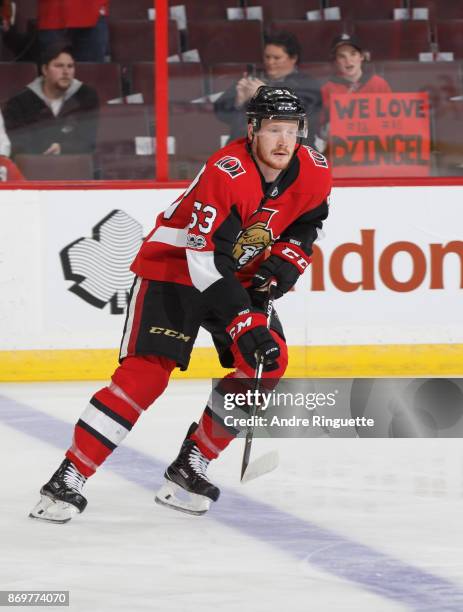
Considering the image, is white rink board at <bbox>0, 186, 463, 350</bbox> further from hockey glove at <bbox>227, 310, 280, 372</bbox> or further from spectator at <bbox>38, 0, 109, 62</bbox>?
hockey glove at <bbox>227, 310, 280, 372</bbox>

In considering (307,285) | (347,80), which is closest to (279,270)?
(307,285)

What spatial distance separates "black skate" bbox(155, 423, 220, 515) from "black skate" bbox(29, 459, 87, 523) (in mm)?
240

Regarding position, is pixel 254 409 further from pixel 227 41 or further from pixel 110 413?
pixel 227 41

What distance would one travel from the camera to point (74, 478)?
3094 millimetres

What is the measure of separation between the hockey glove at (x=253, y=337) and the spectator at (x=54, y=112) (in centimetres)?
209

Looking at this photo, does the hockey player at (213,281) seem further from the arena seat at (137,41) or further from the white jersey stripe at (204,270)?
the arena seat at (137,41)

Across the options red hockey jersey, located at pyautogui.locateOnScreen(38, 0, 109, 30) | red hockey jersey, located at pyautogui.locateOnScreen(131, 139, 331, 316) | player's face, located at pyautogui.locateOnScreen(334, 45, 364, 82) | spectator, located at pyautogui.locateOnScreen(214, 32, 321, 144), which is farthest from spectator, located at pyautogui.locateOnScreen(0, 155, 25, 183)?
red hockey jersey, located at pyautogui.locateOnScreen(131, 139, 331, 316)

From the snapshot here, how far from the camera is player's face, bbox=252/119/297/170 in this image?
301 centimetres

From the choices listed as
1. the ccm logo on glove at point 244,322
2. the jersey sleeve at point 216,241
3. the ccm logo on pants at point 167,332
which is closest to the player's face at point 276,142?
the jersey sleeve at point 216,241

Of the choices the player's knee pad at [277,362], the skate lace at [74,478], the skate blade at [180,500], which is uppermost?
the player's knee pad at [277,362]

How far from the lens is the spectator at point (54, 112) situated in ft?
15.9

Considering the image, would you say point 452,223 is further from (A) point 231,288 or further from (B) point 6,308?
(A) point 231,288

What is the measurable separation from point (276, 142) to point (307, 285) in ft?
6.46

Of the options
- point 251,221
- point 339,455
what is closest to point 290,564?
point 251,221
